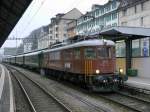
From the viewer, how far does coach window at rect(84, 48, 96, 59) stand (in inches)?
790

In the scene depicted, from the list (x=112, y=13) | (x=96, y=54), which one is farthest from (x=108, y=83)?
(x=112, y=13)

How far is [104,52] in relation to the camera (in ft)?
66.5

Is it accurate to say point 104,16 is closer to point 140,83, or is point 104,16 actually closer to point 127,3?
point 127,3

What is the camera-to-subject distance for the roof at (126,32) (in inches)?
994

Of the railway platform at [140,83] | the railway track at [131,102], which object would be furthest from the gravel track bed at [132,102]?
the railway platform at [140,83]

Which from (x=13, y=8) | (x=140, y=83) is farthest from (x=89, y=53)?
(x=13, y=8)

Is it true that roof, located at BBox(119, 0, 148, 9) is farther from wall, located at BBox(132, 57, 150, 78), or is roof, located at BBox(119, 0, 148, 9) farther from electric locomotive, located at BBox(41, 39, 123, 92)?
electric locomotive, located at BBox(41, 39, 123, 92)

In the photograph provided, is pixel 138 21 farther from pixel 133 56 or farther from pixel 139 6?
pixel 133 56

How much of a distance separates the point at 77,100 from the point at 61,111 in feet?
11.2

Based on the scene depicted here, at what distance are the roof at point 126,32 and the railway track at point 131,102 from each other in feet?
21.6

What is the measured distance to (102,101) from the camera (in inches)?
671

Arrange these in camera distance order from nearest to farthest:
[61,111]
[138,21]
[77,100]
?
[61,111] → [77,100] → [138,21]

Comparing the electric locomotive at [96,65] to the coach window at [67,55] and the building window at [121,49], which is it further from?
the building window at [121,49]

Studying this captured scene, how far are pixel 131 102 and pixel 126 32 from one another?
9892 mm
